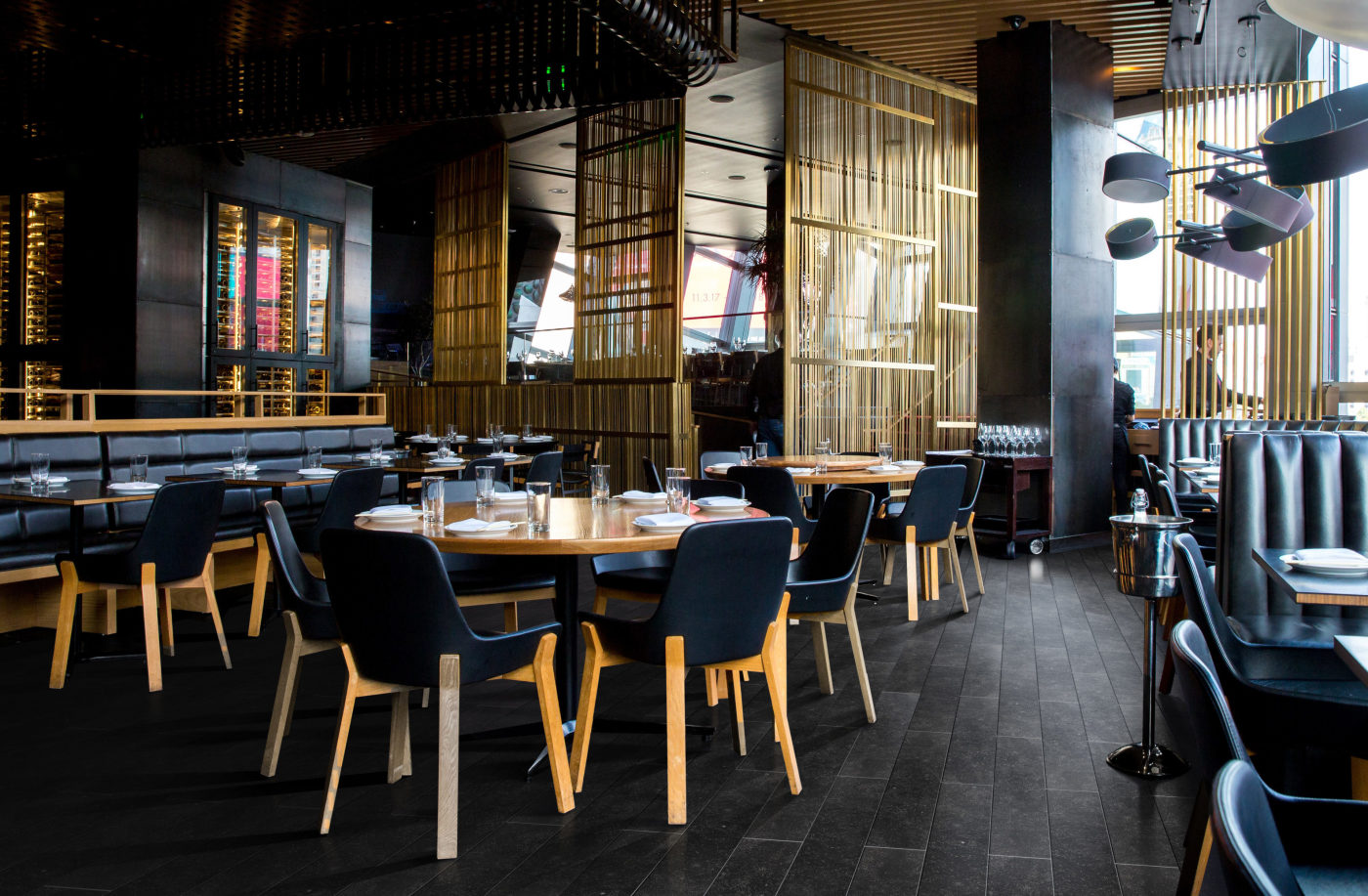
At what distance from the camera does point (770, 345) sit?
51.2ft

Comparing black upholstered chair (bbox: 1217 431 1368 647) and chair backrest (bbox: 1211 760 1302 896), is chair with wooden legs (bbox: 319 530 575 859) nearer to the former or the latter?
chair backrest (bbox: 1211 760 1302 896)

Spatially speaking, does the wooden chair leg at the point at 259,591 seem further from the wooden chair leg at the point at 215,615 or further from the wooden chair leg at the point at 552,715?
the wooden chair leg at the point at 552,715

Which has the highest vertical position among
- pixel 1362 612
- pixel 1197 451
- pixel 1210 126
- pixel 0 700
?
pixel 1210 126

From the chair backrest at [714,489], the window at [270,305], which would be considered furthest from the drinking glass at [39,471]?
the window at [270,305]

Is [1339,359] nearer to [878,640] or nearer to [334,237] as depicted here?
[878,640]

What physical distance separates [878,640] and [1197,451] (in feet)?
10.5

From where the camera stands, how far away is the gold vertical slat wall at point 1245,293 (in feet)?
27.7

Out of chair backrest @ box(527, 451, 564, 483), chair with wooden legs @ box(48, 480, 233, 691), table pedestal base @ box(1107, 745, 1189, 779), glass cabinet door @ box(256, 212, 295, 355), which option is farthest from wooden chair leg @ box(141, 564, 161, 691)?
glass cabinet door @ box(256, 212, 295, 355)

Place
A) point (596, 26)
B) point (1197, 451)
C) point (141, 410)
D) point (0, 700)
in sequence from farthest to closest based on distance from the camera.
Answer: point (141, 410)
point (1197, 451)
point (596, 26)
point (0, 700)

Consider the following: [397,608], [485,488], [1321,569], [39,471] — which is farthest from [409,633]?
[39,471]

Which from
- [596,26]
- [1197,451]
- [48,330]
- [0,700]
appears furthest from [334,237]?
[1197,451]

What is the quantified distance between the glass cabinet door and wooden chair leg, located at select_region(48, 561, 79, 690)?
283 inches

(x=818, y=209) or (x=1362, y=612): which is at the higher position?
(x=818, y=209)

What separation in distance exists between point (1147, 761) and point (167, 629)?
4357 mm
